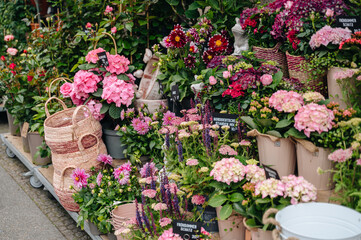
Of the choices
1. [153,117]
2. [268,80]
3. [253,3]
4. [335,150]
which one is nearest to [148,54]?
[153,117]

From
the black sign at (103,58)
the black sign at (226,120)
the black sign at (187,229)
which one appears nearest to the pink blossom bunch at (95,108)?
the black sign at (103,58)

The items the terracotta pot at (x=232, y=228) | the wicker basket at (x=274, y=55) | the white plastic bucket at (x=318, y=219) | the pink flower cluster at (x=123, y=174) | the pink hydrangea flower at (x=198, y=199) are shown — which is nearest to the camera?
the white plastic bucket at (x=318, y=219)

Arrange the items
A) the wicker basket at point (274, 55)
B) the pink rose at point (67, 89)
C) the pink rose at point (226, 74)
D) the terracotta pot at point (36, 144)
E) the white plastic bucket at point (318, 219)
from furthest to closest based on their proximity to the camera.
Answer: the terracotta pot at point (36, 144)
the pink rose at point (67, 89)
the wicker basket at point (274, 55)
the pink rose at point (226, 74)
the white plastic bucket at point (318, 219)

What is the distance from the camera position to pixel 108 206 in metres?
2.63

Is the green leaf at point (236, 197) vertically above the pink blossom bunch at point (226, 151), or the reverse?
the pink blossom bunch at point (226, 151)

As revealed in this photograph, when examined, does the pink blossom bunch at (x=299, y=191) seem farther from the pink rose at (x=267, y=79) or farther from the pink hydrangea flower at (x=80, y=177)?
the pink hydrangea flower at (x=80, y=177)

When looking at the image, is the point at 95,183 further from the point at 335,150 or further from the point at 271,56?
the point at 335,150

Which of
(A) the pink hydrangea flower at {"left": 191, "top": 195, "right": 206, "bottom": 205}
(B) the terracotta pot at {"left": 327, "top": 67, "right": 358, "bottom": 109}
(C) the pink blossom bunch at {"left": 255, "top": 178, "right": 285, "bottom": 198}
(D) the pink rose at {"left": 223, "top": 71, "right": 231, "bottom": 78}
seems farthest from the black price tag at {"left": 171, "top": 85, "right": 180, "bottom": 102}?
(C) the pink blossom bunch at {"left": 255, "top": 178, "right": 285, "bottom": 198}

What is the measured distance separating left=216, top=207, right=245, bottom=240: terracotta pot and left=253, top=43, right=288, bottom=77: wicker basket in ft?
3.57

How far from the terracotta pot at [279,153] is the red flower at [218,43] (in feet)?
3.52

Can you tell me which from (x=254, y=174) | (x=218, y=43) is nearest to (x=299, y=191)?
(x=254, y=174)

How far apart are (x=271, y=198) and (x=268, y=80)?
0.81m

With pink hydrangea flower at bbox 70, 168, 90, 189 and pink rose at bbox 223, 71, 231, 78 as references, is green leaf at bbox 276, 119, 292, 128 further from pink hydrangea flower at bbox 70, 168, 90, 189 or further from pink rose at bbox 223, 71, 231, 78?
pink hydrangea flower at bbox 70, 168, 90, 189

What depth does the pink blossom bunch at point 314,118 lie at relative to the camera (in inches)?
63.5
